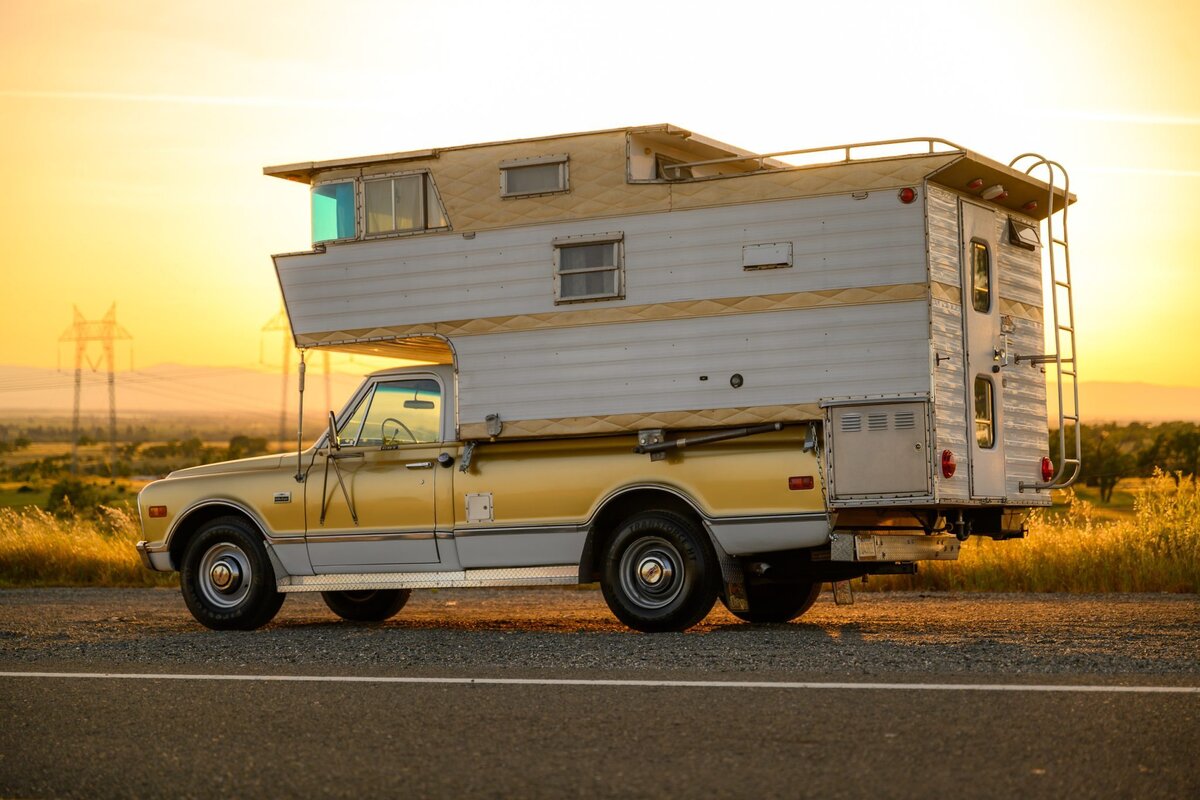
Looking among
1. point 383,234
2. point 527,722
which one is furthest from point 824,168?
point 527,722

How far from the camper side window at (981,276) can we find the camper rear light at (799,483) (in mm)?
1949

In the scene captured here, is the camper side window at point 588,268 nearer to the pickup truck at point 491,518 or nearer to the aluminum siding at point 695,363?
the aluminum siding at point 695,363

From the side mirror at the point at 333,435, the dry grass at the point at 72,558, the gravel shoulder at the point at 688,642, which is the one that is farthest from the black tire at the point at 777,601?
the dry grass at the point at 72,558

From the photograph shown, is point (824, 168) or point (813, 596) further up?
point (824, 168)

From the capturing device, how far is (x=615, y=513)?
12.0m

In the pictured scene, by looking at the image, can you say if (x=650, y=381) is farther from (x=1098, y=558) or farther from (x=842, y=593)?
(x=1098, y=558)

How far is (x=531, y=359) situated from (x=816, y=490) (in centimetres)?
259

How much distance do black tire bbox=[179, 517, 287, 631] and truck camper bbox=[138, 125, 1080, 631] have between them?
0.02m

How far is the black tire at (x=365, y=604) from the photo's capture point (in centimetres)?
1419

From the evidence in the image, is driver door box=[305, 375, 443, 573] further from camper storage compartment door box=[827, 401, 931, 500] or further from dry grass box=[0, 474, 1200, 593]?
dry grass box=[0, 474, 1200, 593]

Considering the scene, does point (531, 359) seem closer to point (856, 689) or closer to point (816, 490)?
point (816, 490)

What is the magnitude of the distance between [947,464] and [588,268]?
10.3 ft

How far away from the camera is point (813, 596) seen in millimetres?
13102

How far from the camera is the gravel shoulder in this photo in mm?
8930
